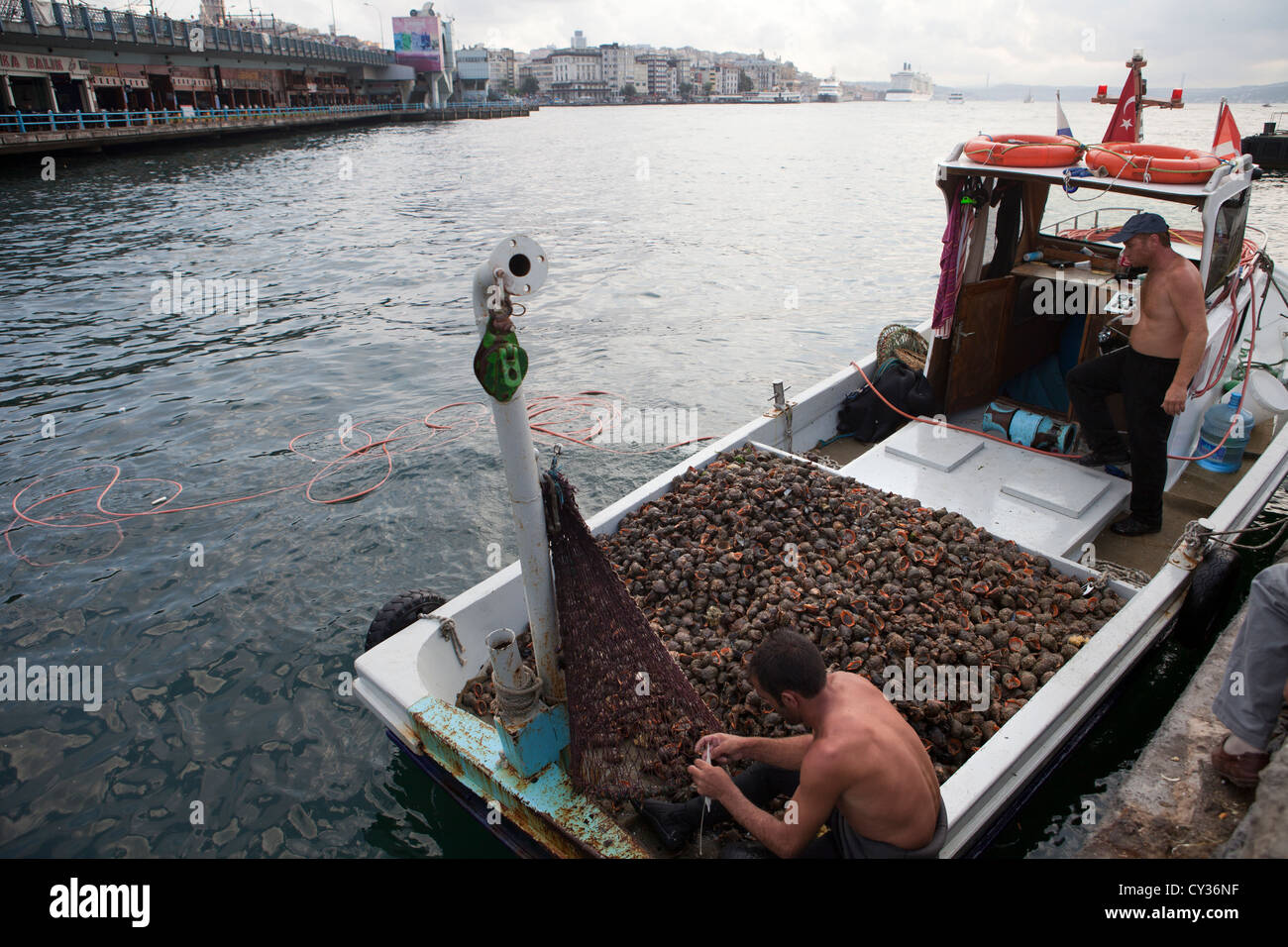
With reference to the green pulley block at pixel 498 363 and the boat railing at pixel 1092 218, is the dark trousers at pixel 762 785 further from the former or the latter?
the boat railing at pixel 1092 218

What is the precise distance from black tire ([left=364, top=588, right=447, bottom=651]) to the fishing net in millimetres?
2105

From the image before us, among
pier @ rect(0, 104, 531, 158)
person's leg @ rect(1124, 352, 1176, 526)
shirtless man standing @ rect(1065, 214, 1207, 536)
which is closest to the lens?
shirtless man standing @ rect(1065, 214, 1207, 536)

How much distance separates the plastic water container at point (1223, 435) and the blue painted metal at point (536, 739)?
22.4 ft

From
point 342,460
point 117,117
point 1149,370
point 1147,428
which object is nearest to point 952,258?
point 1149,370

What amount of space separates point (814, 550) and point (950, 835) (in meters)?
2.52

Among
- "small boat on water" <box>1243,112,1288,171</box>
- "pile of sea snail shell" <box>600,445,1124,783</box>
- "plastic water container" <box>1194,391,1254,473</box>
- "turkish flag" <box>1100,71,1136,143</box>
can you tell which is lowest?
"pile of sea snail shell" <box>600,445,1124,783</box>

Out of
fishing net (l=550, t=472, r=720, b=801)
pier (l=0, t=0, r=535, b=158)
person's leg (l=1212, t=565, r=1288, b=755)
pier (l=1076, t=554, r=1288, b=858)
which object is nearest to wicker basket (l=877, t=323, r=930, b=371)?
pier (l=1076, t=554, r=1288, b=858)

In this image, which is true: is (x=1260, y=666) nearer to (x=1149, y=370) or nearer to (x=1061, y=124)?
(x=1149, y=370)

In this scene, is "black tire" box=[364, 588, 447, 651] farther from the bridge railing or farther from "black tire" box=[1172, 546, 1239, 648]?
the bridge railing

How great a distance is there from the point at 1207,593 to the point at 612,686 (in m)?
4.32

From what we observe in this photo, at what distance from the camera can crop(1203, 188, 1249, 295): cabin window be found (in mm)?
6371

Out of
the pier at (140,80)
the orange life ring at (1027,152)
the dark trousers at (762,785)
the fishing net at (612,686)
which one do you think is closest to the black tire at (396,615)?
the fishing net at (612,686)
